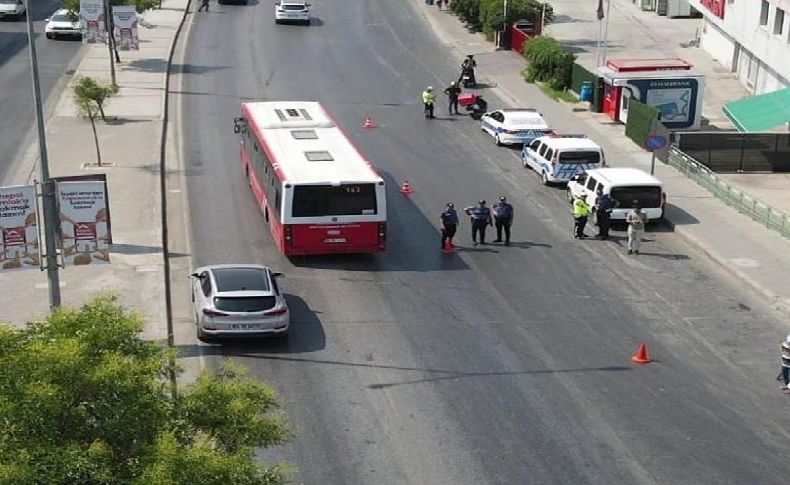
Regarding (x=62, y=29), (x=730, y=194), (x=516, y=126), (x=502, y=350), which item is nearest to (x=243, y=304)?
(x=502, y=350)

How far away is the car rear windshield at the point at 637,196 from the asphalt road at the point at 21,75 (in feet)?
56.8

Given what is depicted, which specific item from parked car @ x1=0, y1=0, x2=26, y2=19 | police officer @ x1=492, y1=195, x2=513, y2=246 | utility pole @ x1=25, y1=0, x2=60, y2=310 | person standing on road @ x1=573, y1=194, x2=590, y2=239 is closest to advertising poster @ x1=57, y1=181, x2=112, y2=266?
utility pole @ x1=25, y1=0, x2=60, y2=310

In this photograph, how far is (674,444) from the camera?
67.3 ft

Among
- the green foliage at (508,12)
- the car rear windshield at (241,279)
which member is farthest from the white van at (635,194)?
the green foliage at (508,12)

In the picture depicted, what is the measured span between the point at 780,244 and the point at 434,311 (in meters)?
10.5

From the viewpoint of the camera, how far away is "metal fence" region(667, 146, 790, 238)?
33.7 metres

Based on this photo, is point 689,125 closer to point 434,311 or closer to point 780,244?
point 780,244

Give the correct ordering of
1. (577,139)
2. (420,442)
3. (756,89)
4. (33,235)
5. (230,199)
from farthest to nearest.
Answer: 1. (756,89)
2. (577,139)
3. (230,199)
4. (33,235)
5. (420,442)

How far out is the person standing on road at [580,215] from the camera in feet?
107

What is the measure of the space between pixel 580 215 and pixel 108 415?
72.1ft

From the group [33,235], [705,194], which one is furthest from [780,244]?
[33,235]

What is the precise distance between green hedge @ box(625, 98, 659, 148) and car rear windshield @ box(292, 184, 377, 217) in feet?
51.8

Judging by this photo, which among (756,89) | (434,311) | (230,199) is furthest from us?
(756,89)

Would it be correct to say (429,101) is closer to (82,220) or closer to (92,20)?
(92,20)
